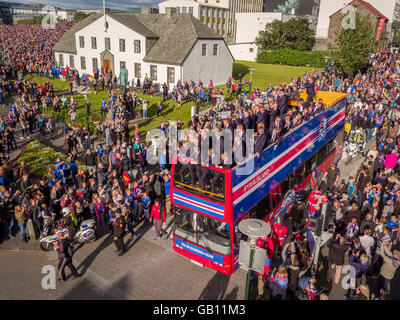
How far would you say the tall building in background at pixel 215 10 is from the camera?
240 feet

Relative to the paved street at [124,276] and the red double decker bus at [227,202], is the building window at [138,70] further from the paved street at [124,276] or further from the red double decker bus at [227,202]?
the red double decker bus at [227,202]

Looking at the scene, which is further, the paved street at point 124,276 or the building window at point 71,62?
the building window at point 71,62

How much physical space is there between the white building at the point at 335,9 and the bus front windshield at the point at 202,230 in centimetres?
6454

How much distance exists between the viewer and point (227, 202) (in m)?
8.46

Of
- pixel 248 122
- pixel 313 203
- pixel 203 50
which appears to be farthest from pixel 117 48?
pixel 313 203

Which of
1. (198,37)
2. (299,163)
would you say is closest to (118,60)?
(198,37)

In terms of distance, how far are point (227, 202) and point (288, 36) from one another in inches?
2443

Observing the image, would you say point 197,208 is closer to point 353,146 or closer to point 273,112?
point 273,112

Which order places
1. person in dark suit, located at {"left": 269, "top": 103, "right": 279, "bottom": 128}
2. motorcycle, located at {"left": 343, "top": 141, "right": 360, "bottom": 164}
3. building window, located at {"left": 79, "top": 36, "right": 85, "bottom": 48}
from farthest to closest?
1. building window, located at {"left": 79, "top": 36, "right": 85, "bottom": 48}
2. motorcycle, located at {"left": 343, "top": 141, "right": 360, "bottom": 164}
3. person in dark suit, located at {"left": 269, "top": 103, "right": 279, "bottom": 128}

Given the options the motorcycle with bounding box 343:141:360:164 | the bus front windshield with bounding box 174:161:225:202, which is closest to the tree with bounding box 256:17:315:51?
the motorcycle with bounding box 343:141:360:164

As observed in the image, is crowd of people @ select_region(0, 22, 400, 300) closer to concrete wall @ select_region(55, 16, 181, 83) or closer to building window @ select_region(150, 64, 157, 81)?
building window @ select_region(150, 64, 157, 81)

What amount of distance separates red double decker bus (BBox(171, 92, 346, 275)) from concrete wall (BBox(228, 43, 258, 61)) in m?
58.9

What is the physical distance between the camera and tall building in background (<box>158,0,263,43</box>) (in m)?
73.1

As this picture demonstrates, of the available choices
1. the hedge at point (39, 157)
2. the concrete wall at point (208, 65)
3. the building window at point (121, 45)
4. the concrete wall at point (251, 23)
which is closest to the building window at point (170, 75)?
the concrete wall at point (208, 65)
